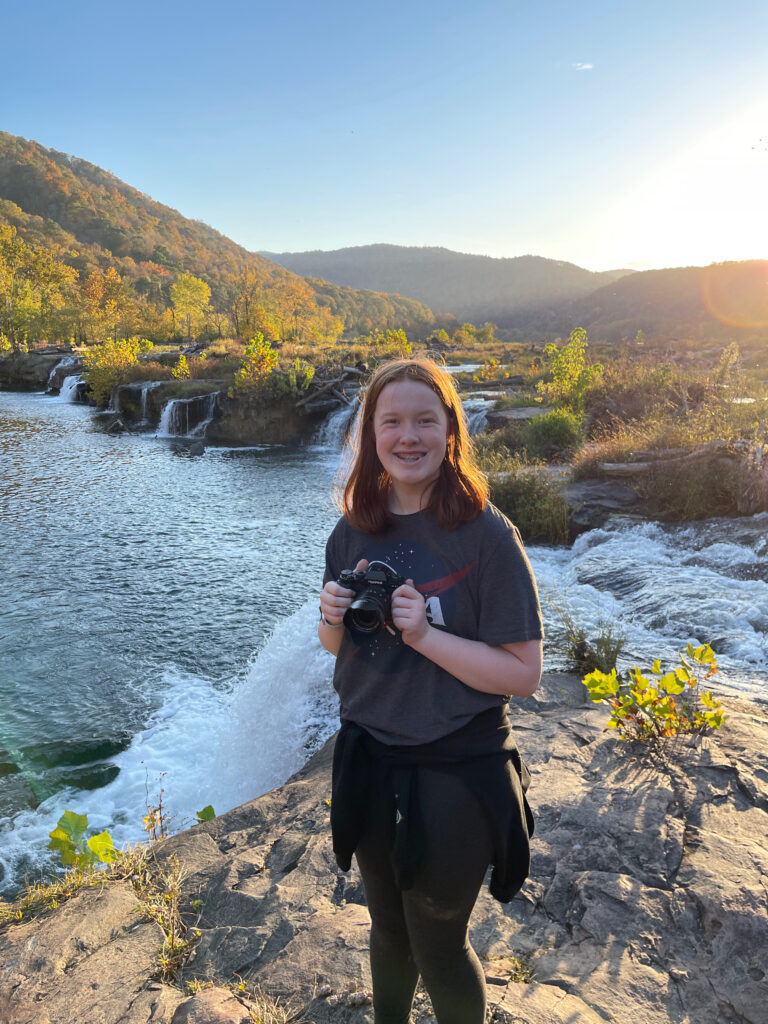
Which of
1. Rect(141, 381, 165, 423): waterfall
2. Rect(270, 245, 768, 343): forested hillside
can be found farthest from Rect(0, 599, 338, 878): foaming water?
Rect(270, 245, 768, 343): forested hillside

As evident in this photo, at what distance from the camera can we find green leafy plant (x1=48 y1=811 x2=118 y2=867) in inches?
97.7

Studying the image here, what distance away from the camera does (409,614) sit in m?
1.22

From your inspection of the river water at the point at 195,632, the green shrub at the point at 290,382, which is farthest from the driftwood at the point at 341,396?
the river water at the point at 195,632

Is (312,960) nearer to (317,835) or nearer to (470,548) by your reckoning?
(317,835)

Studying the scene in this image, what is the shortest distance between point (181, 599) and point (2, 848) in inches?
149

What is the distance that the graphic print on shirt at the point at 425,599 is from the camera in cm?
133

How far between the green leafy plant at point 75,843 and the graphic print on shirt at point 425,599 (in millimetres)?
1841

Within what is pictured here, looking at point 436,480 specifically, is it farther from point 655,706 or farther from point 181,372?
point 181,372

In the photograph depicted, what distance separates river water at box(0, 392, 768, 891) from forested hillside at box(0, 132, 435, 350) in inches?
1048

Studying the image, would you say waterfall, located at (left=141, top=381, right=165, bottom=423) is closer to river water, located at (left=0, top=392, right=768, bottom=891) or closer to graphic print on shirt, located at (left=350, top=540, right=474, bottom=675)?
river water, located at (left=0, top=392, right=768, bottom=891)

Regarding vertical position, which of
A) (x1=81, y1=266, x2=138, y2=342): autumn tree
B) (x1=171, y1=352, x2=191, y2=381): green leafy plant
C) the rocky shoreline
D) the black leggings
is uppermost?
(x1=81, y1=266, x2=138, y2=342): autumn tree

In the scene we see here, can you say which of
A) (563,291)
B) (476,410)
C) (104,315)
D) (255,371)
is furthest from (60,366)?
(563,291)

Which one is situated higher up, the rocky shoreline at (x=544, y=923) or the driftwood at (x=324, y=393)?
the driftwood at (x=324, y=393)

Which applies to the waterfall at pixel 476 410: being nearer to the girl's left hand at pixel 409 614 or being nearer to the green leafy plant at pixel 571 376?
the green leafy plant at pixel 571 376
